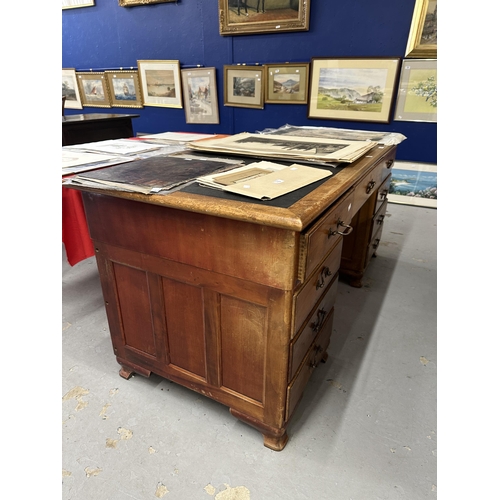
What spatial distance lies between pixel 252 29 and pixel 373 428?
373 cm

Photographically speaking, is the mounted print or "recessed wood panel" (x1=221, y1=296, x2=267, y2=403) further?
the mounted print

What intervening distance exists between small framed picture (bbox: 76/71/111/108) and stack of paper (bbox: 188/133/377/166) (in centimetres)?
417

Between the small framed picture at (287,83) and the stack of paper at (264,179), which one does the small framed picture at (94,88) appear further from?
the stack of paper at (264,179)

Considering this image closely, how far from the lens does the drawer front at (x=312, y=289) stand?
993mm

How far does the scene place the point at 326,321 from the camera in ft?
4.54

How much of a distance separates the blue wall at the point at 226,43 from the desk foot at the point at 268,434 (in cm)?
312

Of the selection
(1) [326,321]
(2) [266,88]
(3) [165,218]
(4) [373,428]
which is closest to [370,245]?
(1) [326,321]

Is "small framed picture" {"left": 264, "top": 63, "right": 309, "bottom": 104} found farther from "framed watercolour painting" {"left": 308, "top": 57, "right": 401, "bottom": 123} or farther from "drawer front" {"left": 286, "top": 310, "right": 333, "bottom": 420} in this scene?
"drawer front" {"left": 286, "top": 310, "right": 333, "bottom": 420}

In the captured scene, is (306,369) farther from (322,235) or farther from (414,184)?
(414,184)

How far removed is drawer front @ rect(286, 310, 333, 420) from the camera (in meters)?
1.11

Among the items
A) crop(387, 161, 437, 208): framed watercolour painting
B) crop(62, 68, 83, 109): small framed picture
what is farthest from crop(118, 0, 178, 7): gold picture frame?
crop(387, 161, 437, 208): framed watercolour painting

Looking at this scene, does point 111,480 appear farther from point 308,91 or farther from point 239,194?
point 308,91

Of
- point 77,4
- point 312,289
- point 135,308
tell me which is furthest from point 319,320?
point 77,4

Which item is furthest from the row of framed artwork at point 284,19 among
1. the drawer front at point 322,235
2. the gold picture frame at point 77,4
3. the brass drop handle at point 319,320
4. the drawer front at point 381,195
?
the brass drop handle at point 319,320
